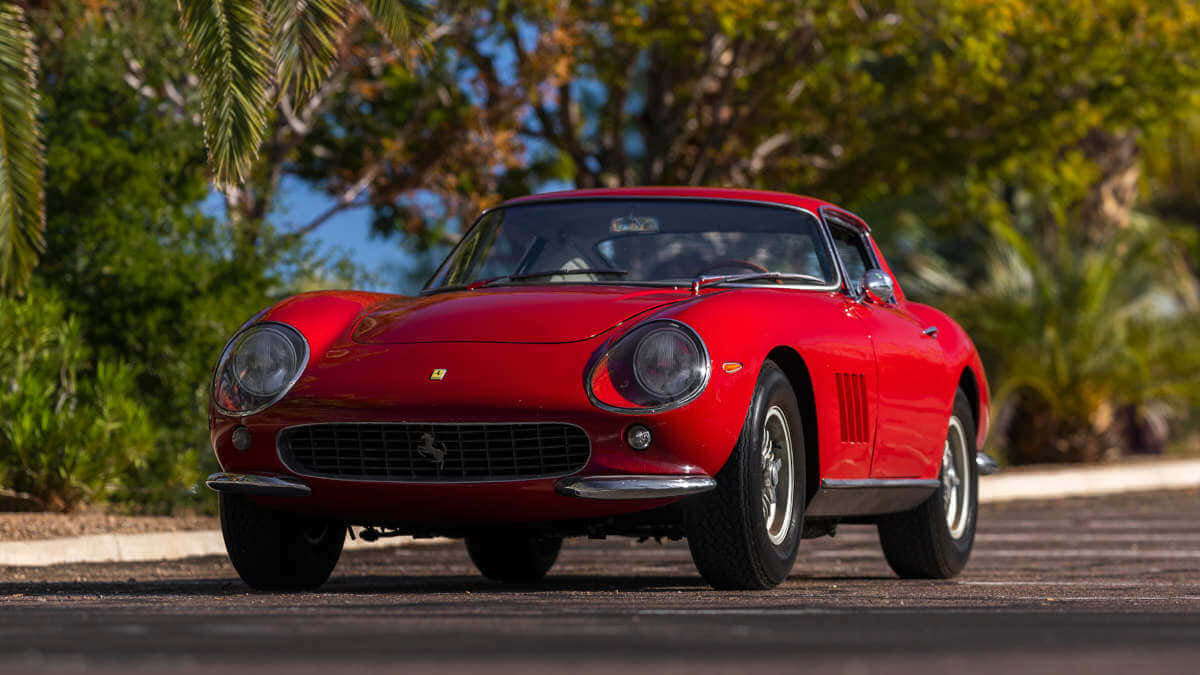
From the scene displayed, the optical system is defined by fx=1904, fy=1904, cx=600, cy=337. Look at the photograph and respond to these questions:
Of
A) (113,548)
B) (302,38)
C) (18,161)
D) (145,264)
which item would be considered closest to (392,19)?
(302,38)

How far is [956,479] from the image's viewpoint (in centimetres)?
864

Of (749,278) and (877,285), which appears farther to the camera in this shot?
(877,285)

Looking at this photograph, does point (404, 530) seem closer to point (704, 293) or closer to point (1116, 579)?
point (704, 293)

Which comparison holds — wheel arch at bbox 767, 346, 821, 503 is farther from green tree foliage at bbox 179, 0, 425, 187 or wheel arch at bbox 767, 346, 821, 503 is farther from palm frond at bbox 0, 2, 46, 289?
palm frond at bbox 0, 2, 46, 289

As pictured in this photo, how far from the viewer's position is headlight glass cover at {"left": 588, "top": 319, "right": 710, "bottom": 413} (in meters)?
6.18

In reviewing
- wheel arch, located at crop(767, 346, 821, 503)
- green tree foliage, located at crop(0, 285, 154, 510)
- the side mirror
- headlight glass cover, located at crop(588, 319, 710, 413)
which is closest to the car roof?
the side mirror

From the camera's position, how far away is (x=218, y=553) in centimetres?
993

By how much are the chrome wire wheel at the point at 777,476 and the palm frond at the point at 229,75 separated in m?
4.80

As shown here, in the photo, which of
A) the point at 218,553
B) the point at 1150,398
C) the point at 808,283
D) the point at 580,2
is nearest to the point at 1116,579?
the point at 808,283

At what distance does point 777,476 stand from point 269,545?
1815mm

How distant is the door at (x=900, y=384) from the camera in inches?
294

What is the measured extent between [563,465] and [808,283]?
5.52 feet

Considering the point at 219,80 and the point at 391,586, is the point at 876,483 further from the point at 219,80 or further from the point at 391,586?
the point at 219,80

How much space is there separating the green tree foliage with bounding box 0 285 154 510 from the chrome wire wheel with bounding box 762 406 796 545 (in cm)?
545
